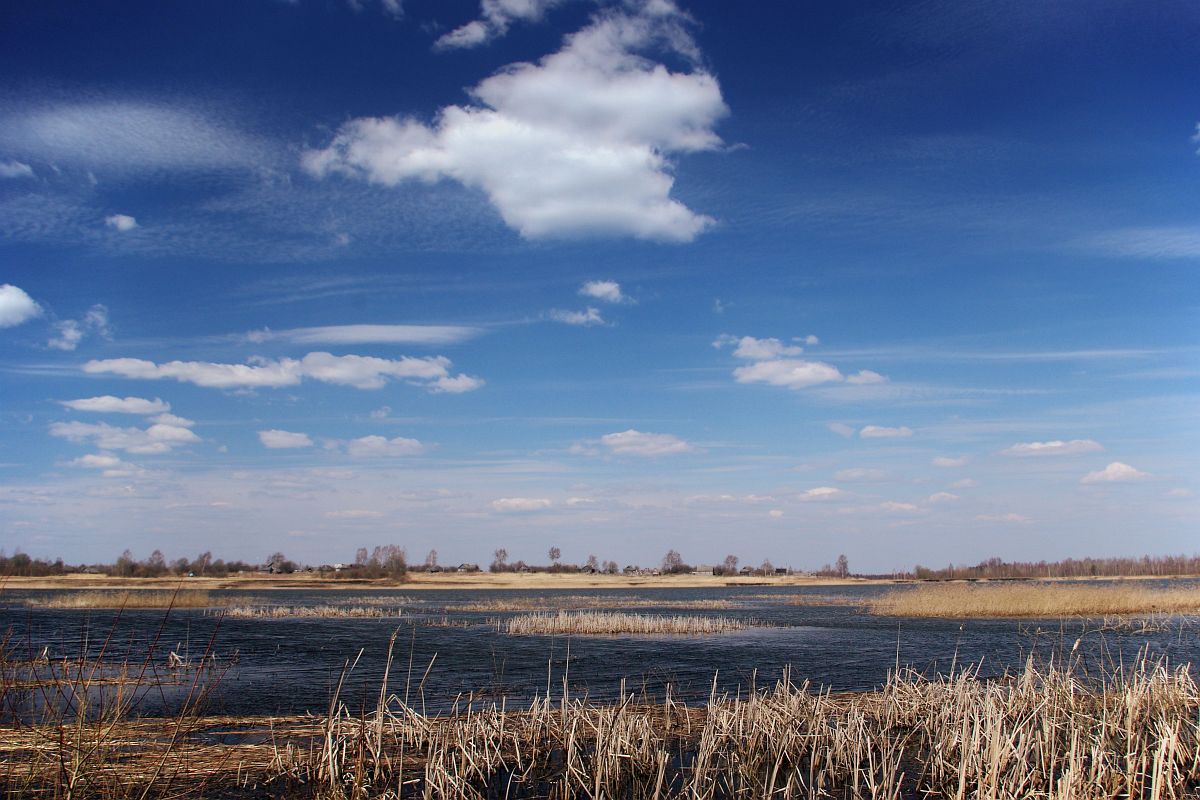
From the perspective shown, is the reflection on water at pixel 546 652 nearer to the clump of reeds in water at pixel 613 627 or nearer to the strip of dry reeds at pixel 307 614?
the clump of reeds in water at pixel 613 627

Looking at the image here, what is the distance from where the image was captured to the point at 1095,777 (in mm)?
10336

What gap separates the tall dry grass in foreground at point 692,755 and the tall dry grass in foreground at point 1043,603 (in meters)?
33.3

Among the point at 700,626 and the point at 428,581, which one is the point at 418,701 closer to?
the point at 700,626

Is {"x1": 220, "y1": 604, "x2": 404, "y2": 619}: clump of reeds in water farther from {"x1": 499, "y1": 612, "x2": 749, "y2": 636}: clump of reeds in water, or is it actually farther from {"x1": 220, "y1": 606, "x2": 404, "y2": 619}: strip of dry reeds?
{"x1": 499, "y1": 612, "x2": 749, "y2": 636}: clump of reeds in water

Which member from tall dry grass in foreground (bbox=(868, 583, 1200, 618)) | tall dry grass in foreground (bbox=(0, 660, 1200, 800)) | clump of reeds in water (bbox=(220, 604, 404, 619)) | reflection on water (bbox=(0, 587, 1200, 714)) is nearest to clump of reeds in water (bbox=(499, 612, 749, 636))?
reflection on water (bbox=(0, 587, 1200, 714))

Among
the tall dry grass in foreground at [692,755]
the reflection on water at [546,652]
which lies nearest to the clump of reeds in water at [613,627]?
the reflection on water at [546,652]

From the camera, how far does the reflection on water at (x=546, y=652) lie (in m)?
20.5

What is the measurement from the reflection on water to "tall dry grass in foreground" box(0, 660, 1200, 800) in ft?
4.41

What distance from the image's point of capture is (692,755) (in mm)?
12656

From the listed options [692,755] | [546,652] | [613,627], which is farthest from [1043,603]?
[692,755]

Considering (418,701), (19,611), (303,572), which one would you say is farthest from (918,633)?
(303,572)

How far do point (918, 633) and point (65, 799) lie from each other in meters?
37.9

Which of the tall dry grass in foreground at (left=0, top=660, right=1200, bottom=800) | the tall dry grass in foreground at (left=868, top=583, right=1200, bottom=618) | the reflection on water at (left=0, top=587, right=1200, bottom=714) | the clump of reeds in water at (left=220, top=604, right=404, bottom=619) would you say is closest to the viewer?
the tall dry grass in foreground at (left=0, top=660, right=1200, bottom=800)

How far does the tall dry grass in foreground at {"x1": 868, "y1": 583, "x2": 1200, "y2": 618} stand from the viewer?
43.5 meters
